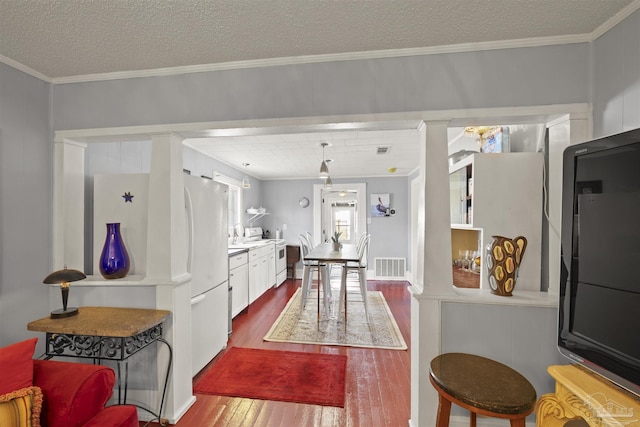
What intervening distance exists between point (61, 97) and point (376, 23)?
7.48 ft

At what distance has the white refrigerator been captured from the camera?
7.36 ft

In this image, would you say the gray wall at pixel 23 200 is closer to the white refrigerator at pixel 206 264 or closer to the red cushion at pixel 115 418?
the white refrigerator at pixel 206 264

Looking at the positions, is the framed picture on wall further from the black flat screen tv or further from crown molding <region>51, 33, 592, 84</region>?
the black flat screen tv

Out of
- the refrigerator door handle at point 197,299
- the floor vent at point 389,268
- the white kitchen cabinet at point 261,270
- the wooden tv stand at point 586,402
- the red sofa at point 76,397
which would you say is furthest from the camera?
the floor vent at point 389,268

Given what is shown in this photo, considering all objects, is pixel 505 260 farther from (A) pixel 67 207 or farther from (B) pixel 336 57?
(A) pixel 67 207

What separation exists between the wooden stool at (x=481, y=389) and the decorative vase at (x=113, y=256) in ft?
6.91

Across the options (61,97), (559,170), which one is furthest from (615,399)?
(61,97)

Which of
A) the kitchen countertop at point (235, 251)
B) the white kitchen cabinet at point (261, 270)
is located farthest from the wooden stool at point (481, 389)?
the white kitchen cabinet at point (261, 270)

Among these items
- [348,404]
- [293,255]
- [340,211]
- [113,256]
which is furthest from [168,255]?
[340,211]

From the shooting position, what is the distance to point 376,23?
56.2 inches

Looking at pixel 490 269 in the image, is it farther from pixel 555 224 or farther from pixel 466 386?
pixel 466 386

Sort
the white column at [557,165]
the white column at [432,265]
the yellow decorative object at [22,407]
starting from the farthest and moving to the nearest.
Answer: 1. the white column at [432,265]
2. the white column at [557,165]
3. the yellow decorative object at [22,407]

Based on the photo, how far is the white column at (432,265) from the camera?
5.31 ft

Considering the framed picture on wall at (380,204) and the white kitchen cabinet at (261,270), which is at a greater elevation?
the framed picture on wall at (380,204)
